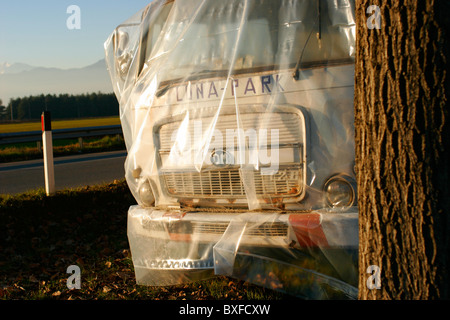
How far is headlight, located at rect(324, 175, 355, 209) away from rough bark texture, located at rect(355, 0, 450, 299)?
119cm

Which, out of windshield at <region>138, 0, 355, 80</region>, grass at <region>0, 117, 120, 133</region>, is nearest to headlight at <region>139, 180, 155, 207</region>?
windshield at <region>138, 0, 355, 80</region>

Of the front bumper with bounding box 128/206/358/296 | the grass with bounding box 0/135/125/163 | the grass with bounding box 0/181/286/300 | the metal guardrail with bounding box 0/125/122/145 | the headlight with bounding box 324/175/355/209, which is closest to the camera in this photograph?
the front bumper with bounding box 128/206/358/296

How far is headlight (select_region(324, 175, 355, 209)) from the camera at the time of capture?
12.0ft

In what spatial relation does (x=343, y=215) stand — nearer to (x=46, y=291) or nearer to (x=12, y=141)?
(x=46, y=291)

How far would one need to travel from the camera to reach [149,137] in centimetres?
446

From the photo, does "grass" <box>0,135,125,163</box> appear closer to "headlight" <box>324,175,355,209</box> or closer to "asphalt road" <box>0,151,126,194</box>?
"asphalt road" <box>0,151,126,194</box>

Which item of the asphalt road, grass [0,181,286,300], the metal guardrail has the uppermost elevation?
the metal guardrail

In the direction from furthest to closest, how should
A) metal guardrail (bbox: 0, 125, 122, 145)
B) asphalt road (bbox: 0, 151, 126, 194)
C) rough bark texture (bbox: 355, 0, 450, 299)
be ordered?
metal guardrail (bbox: 0, 125, 122, 145) < asphalt road (bbox: 0, 151, 126, 194) < rough bark texture (bbox: 355, 0, 450, 299)

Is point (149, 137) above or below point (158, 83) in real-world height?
below

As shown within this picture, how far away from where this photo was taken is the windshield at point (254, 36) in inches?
152

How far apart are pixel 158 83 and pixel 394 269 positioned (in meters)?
2.67
